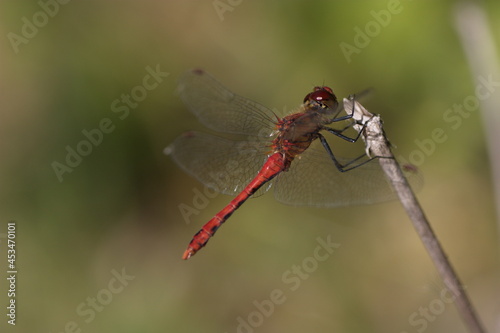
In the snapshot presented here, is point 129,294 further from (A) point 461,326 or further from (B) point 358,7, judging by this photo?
(B) point 358,7

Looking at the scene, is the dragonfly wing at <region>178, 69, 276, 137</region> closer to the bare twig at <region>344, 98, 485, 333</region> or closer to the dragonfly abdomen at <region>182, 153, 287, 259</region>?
the dragonfly abdomen at <region>182, 153, 287, 259</region>

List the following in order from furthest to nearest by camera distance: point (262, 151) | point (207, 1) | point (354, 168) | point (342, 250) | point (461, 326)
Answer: point (207, 1), point (342, 250), point (461, 326), point (262, 151), point (354, 168)

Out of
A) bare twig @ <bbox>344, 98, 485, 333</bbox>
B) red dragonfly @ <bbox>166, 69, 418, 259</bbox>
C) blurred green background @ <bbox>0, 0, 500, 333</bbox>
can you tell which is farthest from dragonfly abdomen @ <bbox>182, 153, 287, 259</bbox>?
bare twig @ <bbox>344, 98, 485, 333</bbox>

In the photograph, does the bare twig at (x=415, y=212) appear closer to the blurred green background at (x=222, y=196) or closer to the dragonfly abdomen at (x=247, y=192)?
the dragonfly abdomen at (x=247, y=192)

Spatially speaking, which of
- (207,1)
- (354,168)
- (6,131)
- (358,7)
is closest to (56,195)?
(6,131)

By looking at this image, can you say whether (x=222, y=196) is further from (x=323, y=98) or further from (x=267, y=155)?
(x=323, y=98)

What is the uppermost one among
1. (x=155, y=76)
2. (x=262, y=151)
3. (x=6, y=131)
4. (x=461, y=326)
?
(x=6, y=131)
